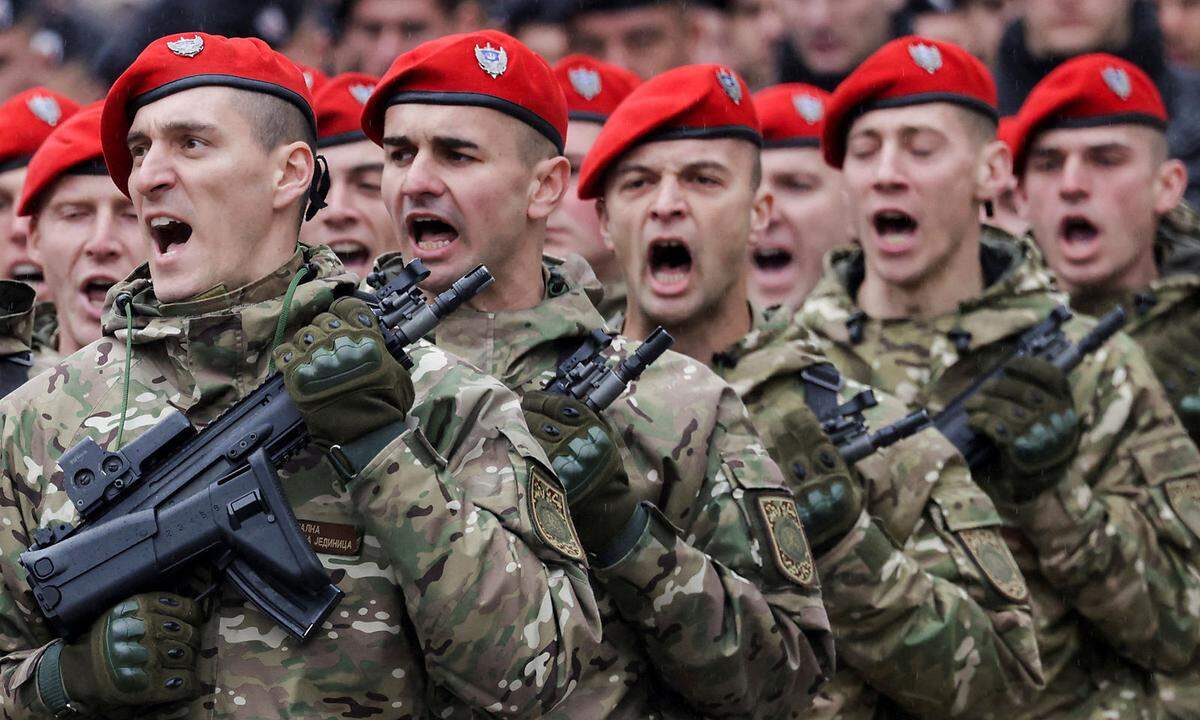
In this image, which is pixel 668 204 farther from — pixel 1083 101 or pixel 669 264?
Result: pixel 1083 101

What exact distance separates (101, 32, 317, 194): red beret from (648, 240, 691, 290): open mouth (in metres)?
2.02

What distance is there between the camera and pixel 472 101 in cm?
609

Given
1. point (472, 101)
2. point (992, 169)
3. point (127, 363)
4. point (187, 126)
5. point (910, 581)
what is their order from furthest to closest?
point (992, 169) → point (910, 581) → point (472, 101) → point (187, 126) → point (127, 363)

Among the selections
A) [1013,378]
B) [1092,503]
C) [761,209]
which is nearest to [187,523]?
[761,209]

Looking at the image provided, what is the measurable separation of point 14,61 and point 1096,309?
22.7 feet

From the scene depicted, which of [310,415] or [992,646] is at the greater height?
[310,415]

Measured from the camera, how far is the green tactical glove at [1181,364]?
8820 millimetres

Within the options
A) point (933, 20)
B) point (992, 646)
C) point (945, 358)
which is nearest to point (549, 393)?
point (992, 646)

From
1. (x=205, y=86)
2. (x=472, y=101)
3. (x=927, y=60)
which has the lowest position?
(x=927, y=60)

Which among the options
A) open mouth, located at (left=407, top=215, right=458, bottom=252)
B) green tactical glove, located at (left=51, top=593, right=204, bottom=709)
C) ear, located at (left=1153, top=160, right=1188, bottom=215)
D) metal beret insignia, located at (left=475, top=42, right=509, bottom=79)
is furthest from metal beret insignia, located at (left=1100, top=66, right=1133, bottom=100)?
green tactical glove, located at (left=51, top=593, right=204, bottom=709)

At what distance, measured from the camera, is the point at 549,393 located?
5.62m

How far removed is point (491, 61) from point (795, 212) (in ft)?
11.9

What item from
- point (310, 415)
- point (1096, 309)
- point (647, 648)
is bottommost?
point (1096, 309)

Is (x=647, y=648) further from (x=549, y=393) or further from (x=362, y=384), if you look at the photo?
(x=362, y=384)
